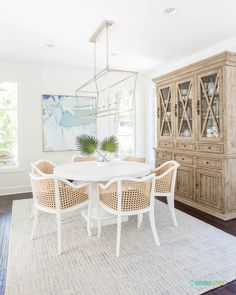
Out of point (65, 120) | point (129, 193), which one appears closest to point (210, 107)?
point (129, 193)

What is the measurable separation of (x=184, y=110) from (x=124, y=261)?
2570mm

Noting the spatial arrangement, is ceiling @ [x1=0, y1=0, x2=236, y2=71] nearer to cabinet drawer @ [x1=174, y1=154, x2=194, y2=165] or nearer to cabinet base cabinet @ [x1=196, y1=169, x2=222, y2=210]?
cabinet drawer @ [x1=174, y1=154, x2=194, y2=165]

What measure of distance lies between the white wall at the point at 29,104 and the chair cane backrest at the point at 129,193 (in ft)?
9.58

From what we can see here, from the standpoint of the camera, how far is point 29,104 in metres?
4.79

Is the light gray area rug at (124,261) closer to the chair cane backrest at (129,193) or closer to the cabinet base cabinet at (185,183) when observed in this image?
the chair cane backrest at (129,193)

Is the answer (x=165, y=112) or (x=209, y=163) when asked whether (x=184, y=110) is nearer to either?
(x=165, y=112)

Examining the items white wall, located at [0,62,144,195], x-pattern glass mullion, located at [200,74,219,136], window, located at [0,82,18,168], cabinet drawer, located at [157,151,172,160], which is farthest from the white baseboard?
x-pattern glass mullion, located at [200,74,219,136]

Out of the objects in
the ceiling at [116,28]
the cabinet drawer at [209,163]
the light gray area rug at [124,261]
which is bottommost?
the light gray area rug at [124,261]

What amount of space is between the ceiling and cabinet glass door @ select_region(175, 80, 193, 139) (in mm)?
692

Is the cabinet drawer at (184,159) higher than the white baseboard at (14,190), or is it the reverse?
the cabinet drawer at (184,159)

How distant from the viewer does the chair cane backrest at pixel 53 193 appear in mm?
2463

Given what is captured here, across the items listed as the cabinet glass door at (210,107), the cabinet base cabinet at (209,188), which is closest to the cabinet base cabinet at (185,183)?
the cabinet base cabinet at (209,188)

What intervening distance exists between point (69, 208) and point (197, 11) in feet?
8.73

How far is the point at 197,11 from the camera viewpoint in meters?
2.71
